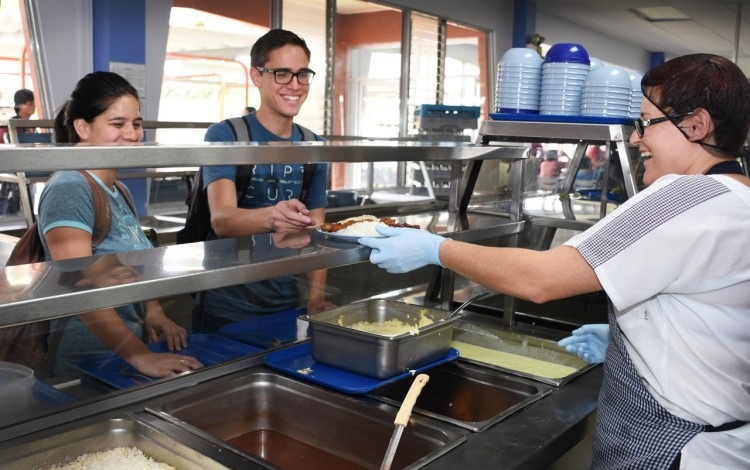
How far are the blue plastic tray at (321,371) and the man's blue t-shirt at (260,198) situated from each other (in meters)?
0.29

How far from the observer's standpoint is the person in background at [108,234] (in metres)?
1.66

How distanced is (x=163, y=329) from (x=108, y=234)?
302mm

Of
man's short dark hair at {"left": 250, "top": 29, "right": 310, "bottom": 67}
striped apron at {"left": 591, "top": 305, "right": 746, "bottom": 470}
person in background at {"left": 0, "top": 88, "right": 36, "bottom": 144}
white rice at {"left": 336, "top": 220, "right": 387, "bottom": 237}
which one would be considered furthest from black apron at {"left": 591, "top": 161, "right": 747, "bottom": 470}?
person in background at {"left": 0, "top": 88, "right": 36, "bottom": 144}

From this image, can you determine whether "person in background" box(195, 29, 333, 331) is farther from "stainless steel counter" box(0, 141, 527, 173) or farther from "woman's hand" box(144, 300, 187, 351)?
"stainless steel counter" box(0, 141, 527, 173)

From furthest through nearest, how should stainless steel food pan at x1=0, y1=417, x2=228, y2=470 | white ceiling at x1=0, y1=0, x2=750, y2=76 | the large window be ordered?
the large window → white ceiling at x1=0, y1=0, x2=750, y2=76 → stainless steel food pan at x1=0, y1=417, x2=228, y2=470

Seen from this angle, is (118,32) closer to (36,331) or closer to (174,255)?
(36,331)

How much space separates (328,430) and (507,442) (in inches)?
15.9

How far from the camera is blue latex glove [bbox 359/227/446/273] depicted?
60.3 inches

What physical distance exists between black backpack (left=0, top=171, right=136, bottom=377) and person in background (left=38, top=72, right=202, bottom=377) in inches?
0.7

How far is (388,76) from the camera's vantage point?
825 cm

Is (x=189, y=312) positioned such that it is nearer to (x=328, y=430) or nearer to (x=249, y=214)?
(x=249, y=214)

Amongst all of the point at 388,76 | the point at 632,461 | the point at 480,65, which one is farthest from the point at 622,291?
the point at 480,65

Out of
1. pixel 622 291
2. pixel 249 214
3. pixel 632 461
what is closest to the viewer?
pixel 622 291

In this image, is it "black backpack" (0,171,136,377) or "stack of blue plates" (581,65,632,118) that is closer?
"black backpack" (0,171,136,377)
